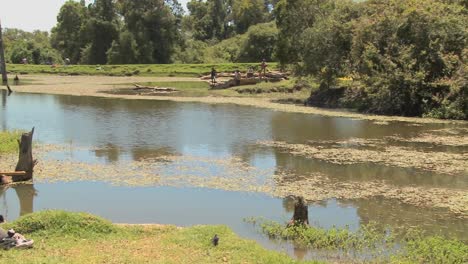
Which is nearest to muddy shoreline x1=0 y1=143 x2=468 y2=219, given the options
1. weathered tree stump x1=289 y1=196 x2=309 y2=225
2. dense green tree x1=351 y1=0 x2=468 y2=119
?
weathered tree stump x1=289 y1=196 x2=309 y2=225

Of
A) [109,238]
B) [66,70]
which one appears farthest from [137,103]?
[66,70]

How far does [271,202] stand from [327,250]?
3.08m

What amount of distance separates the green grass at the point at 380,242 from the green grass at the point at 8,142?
967 cm

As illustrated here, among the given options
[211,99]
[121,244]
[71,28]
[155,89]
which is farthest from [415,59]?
[71,28]

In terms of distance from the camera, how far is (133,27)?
69312 mm

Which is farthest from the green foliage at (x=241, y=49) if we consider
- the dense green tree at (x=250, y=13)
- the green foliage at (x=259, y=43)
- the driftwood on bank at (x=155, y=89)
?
the driftwood on bank at (x=155, y=89)

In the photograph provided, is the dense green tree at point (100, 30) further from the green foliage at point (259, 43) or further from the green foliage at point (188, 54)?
the green foliage at point (259, 43)

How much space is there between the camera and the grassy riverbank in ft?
26.2

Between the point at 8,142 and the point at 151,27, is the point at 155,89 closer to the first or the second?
the point at 8,142

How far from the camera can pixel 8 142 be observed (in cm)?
1719

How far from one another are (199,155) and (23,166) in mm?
5510

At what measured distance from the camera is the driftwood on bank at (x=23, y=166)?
13.1m

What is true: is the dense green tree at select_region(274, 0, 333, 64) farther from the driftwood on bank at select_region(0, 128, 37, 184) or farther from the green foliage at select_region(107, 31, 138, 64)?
the green foliage at select_region(107, 31, 138, 64)

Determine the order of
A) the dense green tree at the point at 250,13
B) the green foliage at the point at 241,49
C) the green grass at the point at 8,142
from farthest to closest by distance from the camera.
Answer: the dense green tree at the point at 250,13 < the green foliage at the point at 241,49 < the green grass at the point at 8,142
